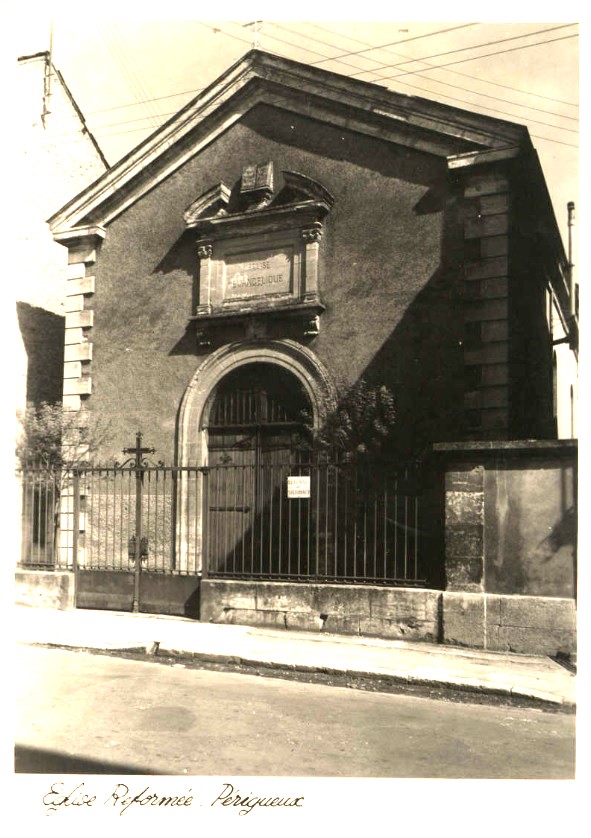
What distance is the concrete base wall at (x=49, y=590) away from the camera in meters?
10.8

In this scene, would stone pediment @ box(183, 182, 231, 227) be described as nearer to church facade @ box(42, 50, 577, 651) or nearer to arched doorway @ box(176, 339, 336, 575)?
church facade @ box(42, 50, 577, 651)

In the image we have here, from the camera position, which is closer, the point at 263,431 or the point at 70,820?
the point at 70,820

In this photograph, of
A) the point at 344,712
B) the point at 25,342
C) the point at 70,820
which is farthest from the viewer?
the point at 25,342

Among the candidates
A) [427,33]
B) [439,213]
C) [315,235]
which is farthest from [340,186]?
[427,33]

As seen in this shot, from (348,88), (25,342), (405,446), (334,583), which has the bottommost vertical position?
(334,583)

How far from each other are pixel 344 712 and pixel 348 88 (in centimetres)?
866

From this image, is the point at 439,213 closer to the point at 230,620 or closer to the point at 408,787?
the point at 230,620

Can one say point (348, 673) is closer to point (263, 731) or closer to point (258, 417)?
point (263, 731)

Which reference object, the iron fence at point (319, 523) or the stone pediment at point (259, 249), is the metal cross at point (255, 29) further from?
the iron fence at point (319, 523)

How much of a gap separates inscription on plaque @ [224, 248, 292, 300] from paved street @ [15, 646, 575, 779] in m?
6.23

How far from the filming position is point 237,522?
36.7 ft

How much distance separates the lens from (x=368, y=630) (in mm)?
8805
